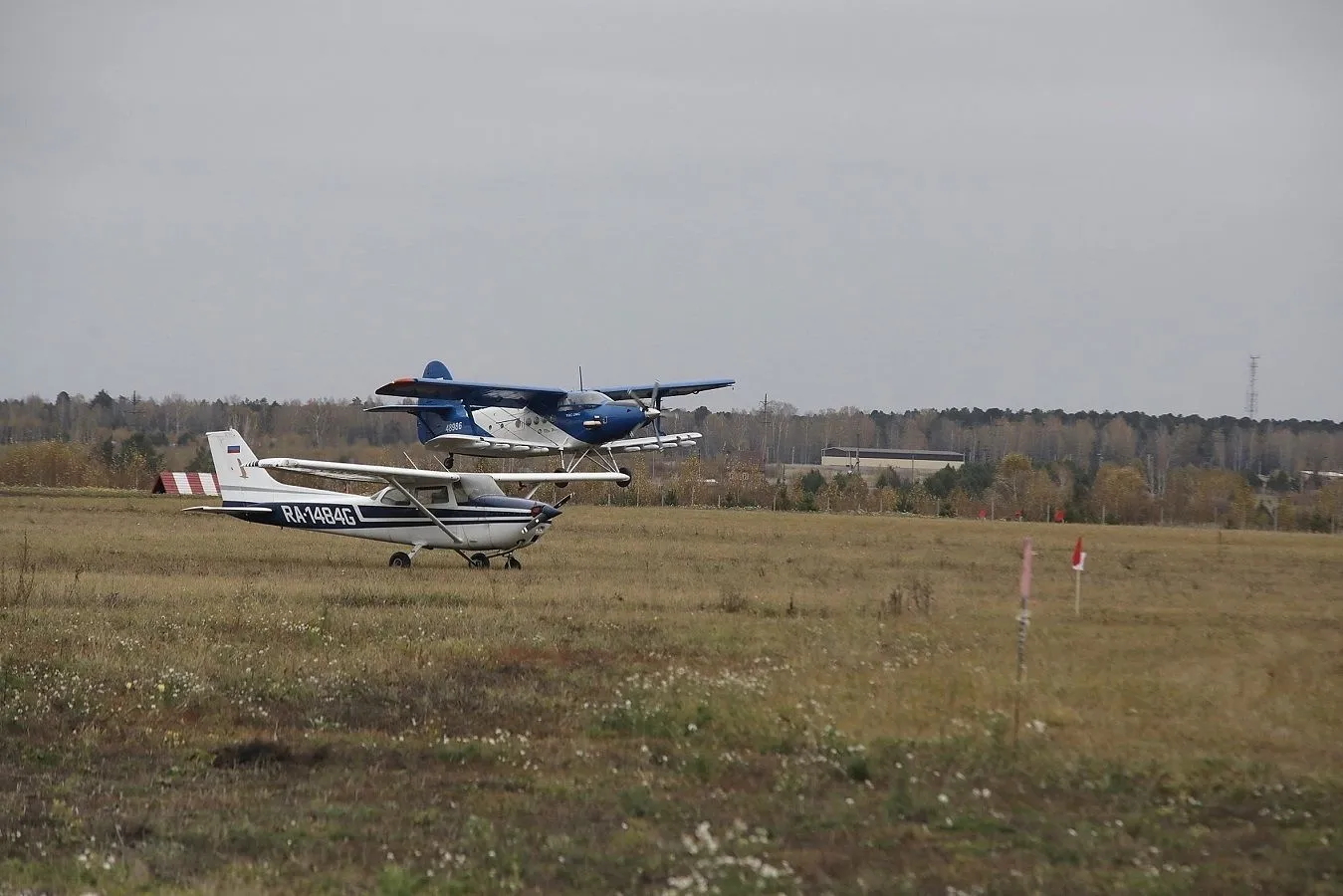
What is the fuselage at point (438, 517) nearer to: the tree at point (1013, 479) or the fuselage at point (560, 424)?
the fuselage at point (560, 424)

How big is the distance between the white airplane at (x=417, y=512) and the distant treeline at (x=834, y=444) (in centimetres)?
1734

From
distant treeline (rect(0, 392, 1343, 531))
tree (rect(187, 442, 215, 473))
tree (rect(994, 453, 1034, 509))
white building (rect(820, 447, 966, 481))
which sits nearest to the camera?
distant treeline (rect(0, 392, 1343, 531))

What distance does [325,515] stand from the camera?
2808 centimetres

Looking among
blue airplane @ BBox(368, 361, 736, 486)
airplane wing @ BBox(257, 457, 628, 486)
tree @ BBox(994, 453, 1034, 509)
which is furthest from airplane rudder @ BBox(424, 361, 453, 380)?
tree @ BBox(994, 453, 1034, 509)

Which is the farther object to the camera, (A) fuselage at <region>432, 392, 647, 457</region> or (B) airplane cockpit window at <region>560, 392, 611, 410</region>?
(B) airplane cockpit window at <region>560, 392, 611, 410</region>

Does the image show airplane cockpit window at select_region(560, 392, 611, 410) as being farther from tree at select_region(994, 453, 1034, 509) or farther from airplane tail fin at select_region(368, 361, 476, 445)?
tree at select_region(994, 453, 1034, 509)

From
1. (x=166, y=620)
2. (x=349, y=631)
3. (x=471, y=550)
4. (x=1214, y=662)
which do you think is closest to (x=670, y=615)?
(x=349, y=631)

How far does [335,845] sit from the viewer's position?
8.18 meters

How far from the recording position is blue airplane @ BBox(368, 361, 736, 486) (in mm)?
39688

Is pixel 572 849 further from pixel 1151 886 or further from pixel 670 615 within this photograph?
pixel 670 615

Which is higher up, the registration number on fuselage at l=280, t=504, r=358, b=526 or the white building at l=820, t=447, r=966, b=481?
the white building at l=820, t=447, r=966, b=481

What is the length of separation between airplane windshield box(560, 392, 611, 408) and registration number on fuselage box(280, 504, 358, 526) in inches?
509

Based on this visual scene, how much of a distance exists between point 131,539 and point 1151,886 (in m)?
28.3

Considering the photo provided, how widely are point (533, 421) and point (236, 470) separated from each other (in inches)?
511
